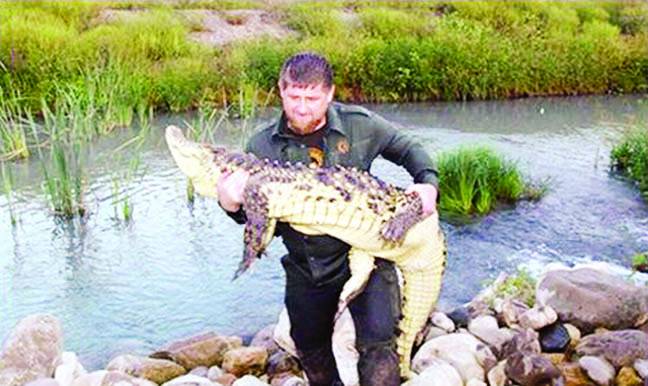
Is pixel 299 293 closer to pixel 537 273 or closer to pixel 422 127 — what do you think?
pixel 537 273

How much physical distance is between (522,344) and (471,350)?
295 mm

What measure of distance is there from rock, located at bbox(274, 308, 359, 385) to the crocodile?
111cm

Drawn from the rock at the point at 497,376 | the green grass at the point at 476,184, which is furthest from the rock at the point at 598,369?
the green grass at the point at 476,184

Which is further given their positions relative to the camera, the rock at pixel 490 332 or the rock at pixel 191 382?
the rock at pixel 490 332

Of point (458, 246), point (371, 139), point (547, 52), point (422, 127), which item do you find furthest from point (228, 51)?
point (371, 139)

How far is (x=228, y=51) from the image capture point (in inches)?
607

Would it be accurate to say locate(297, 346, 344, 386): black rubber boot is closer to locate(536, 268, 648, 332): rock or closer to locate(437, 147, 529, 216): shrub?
locate(536, 268, 648, 332): rock

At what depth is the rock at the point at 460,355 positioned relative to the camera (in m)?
4.57

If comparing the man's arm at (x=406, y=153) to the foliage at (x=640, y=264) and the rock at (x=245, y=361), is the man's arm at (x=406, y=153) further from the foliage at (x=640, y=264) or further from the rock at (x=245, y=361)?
the foliage at (x=640, y=264)

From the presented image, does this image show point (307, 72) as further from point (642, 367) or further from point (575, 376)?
point (642, 367)

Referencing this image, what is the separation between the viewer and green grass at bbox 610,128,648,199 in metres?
9.15

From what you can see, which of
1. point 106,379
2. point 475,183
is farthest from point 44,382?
point 475,183

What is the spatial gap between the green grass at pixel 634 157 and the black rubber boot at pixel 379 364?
619 centimetres

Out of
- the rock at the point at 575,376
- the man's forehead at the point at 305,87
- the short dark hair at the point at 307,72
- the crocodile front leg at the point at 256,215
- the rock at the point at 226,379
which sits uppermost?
the short dark hair at the point at 307,72
